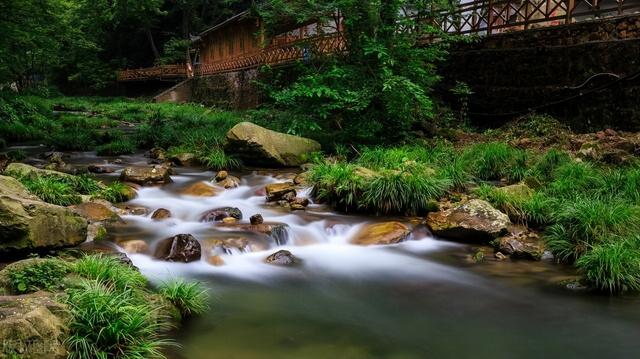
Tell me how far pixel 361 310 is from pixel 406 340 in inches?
34.5

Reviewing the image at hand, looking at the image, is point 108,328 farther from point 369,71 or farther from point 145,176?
point 369,71

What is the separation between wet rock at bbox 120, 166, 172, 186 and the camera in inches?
453

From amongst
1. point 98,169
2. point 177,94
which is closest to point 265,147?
point 98,169

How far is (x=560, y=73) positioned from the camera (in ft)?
45.8

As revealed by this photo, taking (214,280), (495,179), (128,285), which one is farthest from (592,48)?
(128,285)

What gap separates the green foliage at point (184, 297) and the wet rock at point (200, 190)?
5.22m

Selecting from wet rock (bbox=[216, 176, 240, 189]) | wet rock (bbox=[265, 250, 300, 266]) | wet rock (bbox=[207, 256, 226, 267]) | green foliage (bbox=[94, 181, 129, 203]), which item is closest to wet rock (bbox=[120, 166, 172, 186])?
green foliage (bbox=[94, 181, 129, 203])

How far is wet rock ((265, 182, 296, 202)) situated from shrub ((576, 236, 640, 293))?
18.5 ft

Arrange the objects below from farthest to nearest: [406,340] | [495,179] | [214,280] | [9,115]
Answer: [9,115] → [495,179] → [214,280] → [406,340]

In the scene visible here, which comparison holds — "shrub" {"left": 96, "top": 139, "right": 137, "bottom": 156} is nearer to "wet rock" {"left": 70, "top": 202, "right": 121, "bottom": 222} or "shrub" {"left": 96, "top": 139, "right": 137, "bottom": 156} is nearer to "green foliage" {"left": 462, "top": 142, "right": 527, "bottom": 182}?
"wet rock" {"left": 70, "top": 202, "right": 121, "bottom": 222}

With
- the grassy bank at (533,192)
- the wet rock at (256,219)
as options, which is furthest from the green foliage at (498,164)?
the wet rock at (256,219)

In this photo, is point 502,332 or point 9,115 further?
point 9,115

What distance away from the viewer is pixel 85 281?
5.04 metres

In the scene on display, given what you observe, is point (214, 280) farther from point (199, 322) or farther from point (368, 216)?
point (368, 216)
